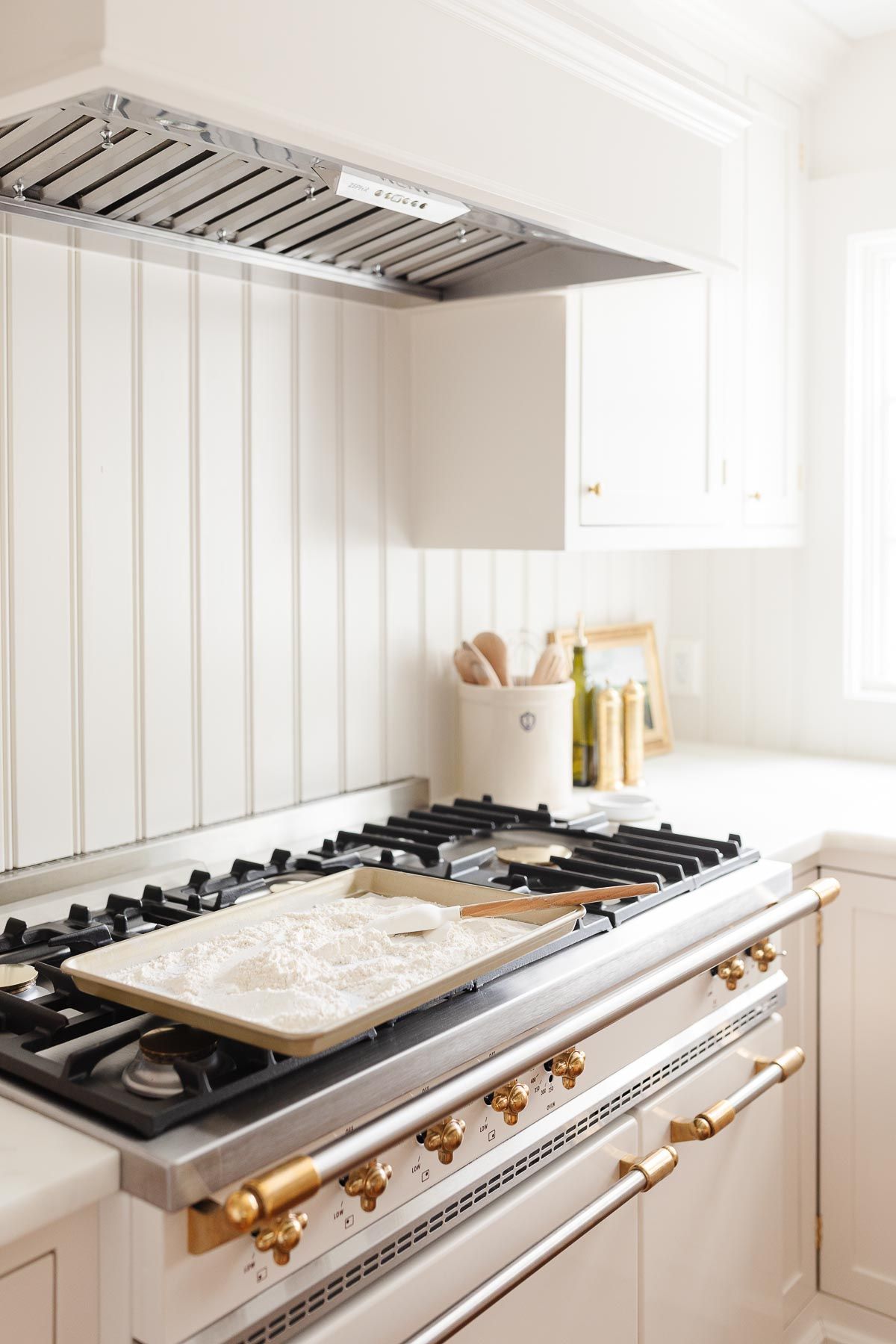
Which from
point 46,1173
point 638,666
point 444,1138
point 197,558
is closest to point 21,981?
point 46,1173

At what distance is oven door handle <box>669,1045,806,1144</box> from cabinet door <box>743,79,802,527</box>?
3.56ft

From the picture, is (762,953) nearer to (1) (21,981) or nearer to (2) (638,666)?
(1) (21,981)

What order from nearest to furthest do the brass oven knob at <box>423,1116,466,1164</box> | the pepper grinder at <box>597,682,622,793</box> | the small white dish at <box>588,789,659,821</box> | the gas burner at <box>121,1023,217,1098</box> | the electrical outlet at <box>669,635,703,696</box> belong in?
the gas burner at <box>121,1023,217,1098</box> < the brass oven knob at <box>423,1116,466,1164</box> < the small white dish at <box>588,789,659,821</box> < the pepper grinder at <box>597,682,622,793</box> < the electrical outlet at <box>669,635,703,696</box>

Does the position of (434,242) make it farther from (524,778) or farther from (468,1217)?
(468,1217)

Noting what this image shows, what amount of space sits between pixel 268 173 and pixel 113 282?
0.31 meters

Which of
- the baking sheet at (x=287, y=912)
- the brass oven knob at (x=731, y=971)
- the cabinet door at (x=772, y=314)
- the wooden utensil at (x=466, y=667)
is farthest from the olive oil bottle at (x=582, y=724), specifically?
the baking sheet at (x=287, y=912)

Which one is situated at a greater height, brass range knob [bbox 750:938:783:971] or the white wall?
the white wall

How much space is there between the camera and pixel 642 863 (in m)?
1.68

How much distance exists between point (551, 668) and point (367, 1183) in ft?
3.91

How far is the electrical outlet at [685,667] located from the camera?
290 cm

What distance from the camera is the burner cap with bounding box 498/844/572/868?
1.72 meters

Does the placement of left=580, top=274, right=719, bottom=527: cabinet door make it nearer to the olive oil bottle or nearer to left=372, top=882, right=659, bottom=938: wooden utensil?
the olive oil bottle

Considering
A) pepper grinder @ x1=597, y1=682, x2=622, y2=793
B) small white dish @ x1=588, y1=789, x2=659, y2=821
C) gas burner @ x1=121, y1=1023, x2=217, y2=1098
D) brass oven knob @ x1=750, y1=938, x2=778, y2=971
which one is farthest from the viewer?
pepper grinder @ x1=597, y1=682, x2=622, y2=793

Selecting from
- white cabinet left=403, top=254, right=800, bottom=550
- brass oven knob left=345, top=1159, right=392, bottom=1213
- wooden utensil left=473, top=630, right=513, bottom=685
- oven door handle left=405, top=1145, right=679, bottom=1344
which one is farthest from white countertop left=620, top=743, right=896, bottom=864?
brass oven knob left=345, top=1159, right=392, bottom=1213
